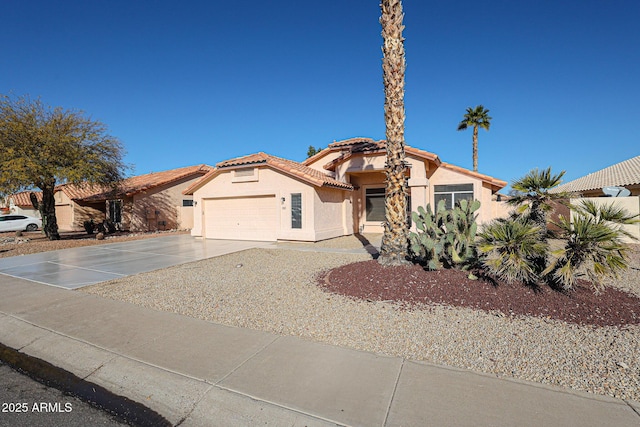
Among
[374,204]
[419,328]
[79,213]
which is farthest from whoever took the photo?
[79,213]

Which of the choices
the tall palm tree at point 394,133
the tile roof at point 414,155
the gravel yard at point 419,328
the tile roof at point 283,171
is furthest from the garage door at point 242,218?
the tall palm tree at point 394,133

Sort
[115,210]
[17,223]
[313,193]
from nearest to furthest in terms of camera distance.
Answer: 1. [313,193]
2. [17,223]
3. [115,210]

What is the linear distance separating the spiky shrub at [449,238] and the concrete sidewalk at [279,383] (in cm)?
360

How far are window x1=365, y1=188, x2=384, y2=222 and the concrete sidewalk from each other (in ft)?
46.6

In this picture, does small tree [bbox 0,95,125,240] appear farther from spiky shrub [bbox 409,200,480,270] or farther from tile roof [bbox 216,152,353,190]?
spiky shrub [bbox 409,200,480,270]

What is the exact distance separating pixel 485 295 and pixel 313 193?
9489 millimetres

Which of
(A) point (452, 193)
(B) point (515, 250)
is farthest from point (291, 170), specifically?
(B) point (515, 250)

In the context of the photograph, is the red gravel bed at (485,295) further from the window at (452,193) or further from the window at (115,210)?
the window at (115,210)

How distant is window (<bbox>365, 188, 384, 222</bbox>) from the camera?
18.1 metres

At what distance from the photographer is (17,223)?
25.2 meters

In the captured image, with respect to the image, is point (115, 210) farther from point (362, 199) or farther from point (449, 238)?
point (449, 238)

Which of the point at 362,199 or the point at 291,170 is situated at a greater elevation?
the point at 291,170

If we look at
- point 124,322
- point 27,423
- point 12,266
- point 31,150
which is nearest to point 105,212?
point 31,150

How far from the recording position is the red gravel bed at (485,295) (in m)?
4.91
